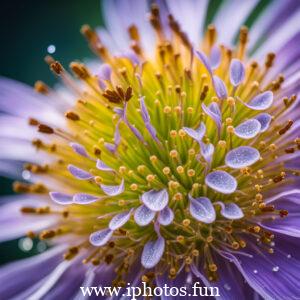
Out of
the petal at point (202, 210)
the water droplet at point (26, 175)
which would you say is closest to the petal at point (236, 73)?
the petal at point (202, 210)

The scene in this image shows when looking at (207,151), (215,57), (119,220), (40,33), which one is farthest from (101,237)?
(40,33)

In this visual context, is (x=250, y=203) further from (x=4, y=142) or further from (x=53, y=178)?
(x=4, y=142)

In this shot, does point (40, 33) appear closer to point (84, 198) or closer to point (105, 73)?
point (105, 73)

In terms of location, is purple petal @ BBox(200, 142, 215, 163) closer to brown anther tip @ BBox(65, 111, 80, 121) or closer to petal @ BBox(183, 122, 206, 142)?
petal @ BBox(183, 122, 206, 142)

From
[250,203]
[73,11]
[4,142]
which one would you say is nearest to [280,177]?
[250,203]

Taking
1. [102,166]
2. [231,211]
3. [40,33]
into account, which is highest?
[40,33]

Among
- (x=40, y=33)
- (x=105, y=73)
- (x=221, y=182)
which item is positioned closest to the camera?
(x=221, y=182)
